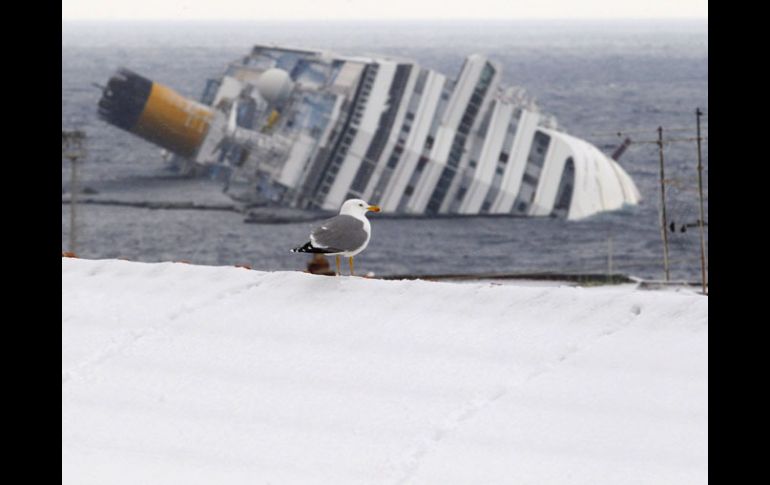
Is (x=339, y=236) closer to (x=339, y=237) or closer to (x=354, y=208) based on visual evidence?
(x=339, y=237)

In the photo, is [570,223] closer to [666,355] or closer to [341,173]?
[341,173]

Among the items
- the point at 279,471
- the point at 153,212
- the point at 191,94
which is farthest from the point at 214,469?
the point at 191,94

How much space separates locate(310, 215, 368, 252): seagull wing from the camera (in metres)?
4.34

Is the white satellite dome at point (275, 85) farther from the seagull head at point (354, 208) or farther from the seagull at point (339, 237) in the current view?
the seagull at point (339, 237)

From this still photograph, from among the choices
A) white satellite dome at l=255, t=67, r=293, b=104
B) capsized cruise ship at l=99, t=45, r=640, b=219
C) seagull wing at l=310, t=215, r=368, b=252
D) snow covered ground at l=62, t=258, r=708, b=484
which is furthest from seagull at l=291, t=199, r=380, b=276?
white satellite dome at l=255, t=67, r=293, b=104

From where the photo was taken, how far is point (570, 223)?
68.8 m

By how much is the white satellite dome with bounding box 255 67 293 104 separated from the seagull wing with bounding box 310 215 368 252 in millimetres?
66498

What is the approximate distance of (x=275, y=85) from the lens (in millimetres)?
71312

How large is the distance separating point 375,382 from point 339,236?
91 cm

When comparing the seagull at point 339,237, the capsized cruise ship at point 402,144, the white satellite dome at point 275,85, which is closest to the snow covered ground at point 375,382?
the seagull at point 339,237

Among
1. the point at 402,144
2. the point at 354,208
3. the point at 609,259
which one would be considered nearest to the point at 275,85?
the point at 402,144

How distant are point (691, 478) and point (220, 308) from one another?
1744 millimetres

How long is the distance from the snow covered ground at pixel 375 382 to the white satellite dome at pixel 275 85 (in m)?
66.7

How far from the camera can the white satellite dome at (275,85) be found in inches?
2766
